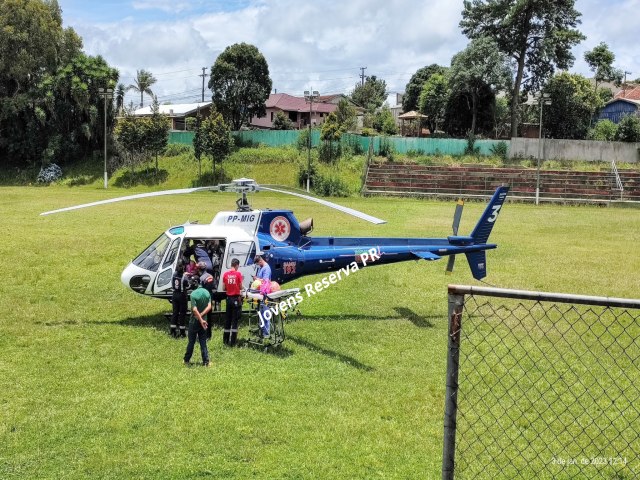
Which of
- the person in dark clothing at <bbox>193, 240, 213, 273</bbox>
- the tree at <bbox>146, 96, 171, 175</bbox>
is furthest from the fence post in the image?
the tree at <bbox>146, 96, 171, 175</bbox>

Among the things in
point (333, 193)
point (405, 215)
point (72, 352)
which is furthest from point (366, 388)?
point (333, 193)

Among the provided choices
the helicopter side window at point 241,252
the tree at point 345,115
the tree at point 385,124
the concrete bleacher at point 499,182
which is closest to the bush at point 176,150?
the tree at point 345,115

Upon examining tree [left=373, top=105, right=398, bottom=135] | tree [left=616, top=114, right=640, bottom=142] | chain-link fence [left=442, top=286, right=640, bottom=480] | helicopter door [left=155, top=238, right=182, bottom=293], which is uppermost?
tree [left=373, top=105, right=398, bottom=135]

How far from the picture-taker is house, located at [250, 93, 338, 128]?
81.4m

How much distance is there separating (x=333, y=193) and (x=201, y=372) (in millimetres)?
38830

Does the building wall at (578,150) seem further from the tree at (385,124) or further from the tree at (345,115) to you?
the tree at (345,115)

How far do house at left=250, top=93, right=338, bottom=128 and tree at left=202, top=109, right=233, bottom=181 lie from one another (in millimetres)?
26282

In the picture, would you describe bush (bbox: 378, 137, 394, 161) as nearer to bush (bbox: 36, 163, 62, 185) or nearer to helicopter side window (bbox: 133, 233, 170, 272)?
bush (bbox: 36, 163, 62, 185)

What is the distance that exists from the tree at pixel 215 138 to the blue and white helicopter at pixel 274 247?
4061 cm

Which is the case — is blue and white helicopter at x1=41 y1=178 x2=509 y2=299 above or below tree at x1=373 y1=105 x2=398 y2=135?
below

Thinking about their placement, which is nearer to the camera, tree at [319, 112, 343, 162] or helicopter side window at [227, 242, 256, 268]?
helicopter side window at [227, 242, 256, 268]

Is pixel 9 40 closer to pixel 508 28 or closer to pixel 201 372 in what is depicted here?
pixel 508 28

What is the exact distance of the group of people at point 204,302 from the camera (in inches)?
398

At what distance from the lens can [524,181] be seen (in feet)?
160
